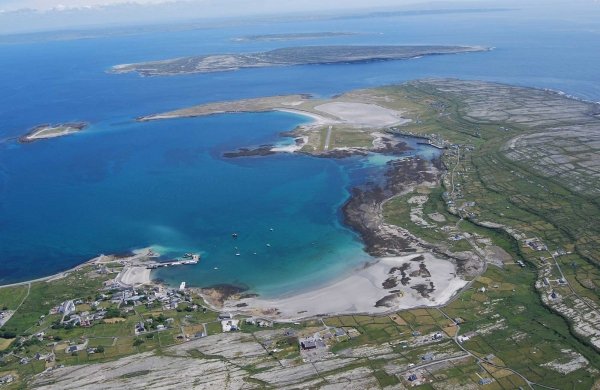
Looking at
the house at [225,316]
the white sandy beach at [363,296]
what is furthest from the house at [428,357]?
the house at [225,316]

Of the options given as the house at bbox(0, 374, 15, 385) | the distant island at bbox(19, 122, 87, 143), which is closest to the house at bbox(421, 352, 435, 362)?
the house at bbox(0, 374, 15, 385)

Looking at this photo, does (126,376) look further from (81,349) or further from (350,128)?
(350,128)

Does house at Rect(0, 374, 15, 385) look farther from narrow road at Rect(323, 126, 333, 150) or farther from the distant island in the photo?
the distant island

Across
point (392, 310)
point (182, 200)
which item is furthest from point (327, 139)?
point (392, 310)

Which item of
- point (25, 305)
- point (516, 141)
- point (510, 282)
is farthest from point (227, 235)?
point (516, 141)

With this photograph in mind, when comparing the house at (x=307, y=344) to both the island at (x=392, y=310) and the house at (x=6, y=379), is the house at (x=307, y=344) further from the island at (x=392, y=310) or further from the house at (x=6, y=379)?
the house at (x=6, y=379)

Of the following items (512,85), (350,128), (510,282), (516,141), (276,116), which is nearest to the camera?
(510,282)

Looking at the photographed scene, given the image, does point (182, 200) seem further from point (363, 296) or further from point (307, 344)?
point (307, 344)
